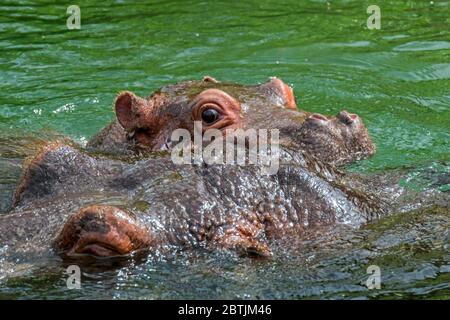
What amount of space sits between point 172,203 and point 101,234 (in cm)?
51

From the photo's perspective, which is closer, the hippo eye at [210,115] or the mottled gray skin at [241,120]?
the mottled gray skin at [241,120]

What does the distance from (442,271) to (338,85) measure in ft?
19.6

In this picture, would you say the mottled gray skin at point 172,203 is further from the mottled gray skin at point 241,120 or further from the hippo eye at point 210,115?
the hippo eye at point 210,115

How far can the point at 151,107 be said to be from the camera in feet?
25.4

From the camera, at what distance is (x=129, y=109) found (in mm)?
7844

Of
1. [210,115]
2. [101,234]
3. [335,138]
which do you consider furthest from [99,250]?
[335,138]

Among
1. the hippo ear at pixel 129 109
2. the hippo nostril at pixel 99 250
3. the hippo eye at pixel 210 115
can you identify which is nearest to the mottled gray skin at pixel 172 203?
the hippo nostril at pixel 99 250

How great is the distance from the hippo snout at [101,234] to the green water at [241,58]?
3.54 m

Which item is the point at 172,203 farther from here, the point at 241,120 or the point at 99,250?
the point at 241,120

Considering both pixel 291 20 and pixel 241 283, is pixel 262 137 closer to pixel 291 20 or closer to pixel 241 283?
pixel 241 283

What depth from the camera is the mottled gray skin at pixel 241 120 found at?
7.11m

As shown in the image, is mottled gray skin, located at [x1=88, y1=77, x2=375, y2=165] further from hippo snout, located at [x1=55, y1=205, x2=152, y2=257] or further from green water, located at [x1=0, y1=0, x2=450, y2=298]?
hippo snout, located at [x1=55, y1=205, x2=152, y2=257]

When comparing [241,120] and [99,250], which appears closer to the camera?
[99,250]

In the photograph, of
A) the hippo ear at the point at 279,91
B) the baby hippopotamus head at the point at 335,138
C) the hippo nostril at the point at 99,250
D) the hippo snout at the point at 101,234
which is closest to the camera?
the hippo snout at the point at 101,234
